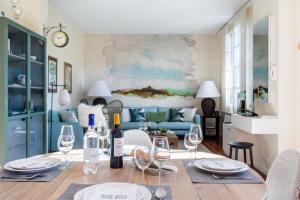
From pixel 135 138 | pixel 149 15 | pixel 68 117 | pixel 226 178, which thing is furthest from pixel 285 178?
pixel 149 15

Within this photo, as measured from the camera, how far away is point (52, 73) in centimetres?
543

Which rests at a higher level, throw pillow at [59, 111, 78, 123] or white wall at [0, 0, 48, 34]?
white wall at [0, 0, 48, 34]

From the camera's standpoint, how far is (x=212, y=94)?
7.29 meters

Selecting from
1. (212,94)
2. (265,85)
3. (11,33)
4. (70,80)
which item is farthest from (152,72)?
(11,33)

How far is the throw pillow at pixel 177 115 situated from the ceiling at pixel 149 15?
6.66 feet

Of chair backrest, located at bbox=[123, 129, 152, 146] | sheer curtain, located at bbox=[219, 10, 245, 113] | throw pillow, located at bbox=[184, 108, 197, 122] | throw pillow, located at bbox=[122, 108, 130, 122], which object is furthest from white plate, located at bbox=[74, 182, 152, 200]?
throw pillow, located at bbox=[184, 108, 197, 122]

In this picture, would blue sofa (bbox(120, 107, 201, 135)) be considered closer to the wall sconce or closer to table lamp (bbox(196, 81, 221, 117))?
table lamp (bbox(196, 81, 221, 117))

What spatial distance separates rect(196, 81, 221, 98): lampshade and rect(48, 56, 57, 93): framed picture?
358cm

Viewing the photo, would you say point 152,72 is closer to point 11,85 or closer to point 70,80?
point 70,80

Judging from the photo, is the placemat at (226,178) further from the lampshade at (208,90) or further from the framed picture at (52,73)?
the lampshade at (208,90)

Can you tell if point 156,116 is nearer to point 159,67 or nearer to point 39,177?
point 159,67

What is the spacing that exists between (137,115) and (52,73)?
2463 mm

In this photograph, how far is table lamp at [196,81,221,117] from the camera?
7281 millimetres

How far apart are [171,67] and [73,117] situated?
3603mm
